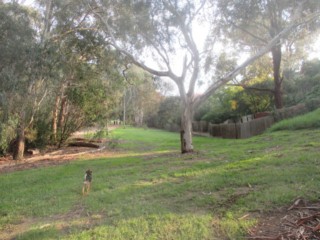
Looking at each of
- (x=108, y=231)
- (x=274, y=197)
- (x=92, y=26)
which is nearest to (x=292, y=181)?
(x=274, y=197)

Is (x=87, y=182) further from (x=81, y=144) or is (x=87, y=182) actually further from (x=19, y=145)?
(x=81, y=144)

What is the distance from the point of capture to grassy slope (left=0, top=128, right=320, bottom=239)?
487 cm

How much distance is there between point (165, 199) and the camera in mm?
6328

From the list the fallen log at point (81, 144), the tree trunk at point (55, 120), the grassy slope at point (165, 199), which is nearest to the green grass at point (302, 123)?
the grassy slope at point (165, 199)

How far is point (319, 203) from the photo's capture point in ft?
17.0

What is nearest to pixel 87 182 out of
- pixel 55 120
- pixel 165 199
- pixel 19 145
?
pixel 165 199

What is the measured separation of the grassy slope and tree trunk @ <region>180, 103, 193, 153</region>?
12.0 feet

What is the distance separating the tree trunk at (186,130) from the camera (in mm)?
13432

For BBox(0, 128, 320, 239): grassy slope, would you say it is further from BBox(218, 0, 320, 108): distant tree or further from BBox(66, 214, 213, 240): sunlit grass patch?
BBox(218, 0, 320, 108): distant tree

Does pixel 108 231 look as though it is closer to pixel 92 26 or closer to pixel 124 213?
pixel 124 213

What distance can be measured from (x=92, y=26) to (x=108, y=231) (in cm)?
1310

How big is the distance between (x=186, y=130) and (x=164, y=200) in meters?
7.38

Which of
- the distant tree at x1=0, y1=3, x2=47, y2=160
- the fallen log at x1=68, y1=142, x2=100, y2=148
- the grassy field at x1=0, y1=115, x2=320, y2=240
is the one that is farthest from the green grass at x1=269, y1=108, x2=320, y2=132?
the distant tree at x1=0, y1=3, x2=47, y2=160

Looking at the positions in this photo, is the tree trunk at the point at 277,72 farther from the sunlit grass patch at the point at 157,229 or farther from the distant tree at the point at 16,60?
the sunlit grass patch at the point at 157,229
